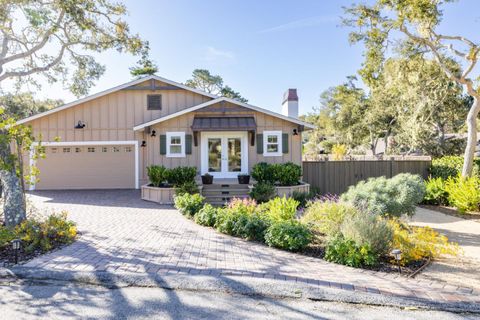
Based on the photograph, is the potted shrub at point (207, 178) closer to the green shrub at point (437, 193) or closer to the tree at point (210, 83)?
the green shrub at point (437, 193)

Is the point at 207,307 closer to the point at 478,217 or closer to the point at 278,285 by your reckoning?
the point at 278,285

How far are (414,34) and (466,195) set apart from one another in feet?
21.2

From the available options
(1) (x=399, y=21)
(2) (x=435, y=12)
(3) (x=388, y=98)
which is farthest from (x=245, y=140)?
(3) (x=388, y=98)

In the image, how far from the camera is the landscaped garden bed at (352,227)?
500cm

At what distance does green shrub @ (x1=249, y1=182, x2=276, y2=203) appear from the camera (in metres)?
10.6

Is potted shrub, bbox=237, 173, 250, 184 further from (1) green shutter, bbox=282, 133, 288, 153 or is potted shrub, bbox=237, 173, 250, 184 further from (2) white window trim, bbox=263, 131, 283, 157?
(1) green shutter, bbox=282, 133, 288, 153

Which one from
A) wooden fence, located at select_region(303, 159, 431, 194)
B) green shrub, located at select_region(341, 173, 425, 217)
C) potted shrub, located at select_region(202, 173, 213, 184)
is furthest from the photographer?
wooden fence, located at select_region(303, 159, 431, 194)

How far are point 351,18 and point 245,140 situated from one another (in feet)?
20.9

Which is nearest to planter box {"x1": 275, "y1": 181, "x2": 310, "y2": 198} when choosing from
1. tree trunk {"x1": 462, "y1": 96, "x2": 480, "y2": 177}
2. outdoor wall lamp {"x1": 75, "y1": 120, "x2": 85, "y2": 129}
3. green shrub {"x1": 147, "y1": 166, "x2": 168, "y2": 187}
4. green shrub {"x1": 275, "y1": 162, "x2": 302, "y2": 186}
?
green shrub {"x1": 275, "y1": 162, "x2": 302, "y2": 186}

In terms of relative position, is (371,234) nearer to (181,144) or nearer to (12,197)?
(12,197)

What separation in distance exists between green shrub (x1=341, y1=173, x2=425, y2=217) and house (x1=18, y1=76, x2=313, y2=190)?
18.8ft

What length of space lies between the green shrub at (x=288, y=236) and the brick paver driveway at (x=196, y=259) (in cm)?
19

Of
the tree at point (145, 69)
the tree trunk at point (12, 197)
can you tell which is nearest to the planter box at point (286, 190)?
the tree trunk at point (12, 197)

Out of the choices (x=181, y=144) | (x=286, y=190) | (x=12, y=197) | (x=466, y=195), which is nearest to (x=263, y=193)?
(x=286, y=190)
